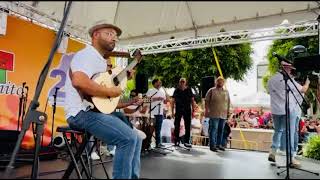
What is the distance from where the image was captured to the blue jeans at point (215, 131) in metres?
7.37

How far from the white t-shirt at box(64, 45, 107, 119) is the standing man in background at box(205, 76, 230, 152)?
4.61 m

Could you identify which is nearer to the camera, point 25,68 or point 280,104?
point 280,104

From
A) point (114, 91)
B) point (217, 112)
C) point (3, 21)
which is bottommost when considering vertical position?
point (217, 112)

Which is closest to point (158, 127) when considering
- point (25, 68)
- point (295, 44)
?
point (25, 68)

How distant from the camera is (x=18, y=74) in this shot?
6840mm

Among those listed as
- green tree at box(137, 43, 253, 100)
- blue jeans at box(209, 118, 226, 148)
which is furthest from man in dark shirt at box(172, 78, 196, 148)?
green tree at box(137, 43, 253, 100)

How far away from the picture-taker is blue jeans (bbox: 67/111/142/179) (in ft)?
9.15

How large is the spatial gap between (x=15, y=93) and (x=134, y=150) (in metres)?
4.57

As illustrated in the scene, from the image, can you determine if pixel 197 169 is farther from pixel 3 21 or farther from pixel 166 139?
pixel 166 139

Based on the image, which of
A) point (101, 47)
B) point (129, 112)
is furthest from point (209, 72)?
point (101, 47)

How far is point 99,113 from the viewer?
2955 mm

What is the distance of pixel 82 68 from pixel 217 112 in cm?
486

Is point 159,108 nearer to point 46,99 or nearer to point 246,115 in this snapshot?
point 46,99

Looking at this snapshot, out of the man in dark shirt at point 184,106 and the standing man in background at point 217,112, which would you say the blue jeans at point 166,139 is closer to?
the man in dark shirt at point 184,106
